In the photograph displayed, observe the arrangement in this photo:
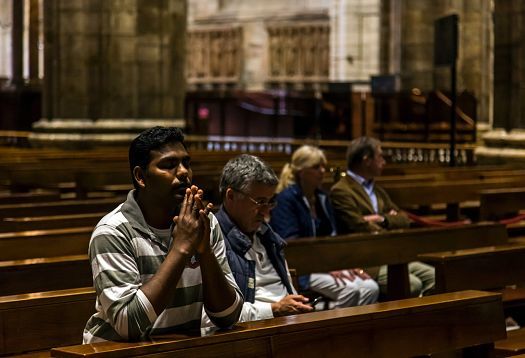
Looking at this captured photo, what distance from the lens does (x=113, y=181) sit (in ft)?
35.0

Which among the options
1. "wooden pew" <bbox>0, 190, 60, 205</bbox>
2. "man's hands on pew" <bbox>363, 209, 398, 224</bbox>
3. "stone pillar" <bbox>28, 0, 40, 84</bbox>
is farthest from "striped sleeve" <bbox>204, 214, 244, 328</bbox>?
"stone pillar" <bbox>28, 0, 40, 84</bbox>

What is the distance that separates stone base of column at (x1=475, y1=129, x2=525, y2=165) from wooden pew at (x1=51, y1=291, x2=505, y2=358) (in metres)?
8.27

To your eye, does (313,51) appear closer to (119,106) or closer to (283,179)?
(119,106)

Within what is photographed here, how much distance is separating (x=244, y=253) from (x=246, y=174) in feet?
1.06

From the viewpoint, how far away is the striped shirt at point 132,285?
136 inches

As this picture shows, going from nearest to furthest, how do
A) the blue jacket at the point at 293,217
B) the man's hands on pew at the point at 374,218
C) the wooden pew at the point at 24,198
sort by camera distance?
the blue jacket at the point at 293,217 → the man's hands on pew at the point at 374,218 → the wooden pew at the point at 24,198

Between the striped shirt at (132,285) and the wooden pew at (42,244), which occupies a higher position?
→ the striped shirt at (132,285)

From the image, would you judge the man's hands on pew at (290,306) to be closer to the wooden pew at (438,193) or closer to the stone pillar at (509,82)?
the wooden pew at (438,193)

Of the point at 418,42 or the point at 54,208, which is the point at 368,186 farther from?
the point at 418,42

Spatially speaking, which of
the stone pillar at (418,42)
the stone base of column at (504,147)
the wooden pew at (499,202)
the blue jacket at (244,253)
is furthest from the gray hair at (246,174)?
the stone pillar at (418,42)

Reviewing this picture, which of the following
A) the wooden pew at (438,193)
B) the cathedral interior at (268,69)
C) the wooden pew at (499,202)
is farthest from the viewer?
the cathedral interior at (268,69)

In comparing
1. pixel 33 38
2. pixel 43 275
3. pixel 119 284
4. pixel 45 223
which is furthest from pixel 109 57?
pixel 119 284

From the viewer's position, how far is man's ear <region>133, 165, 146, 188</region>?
3686mm

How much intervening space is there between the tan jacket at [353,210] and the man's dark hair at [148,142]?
13.2ft
